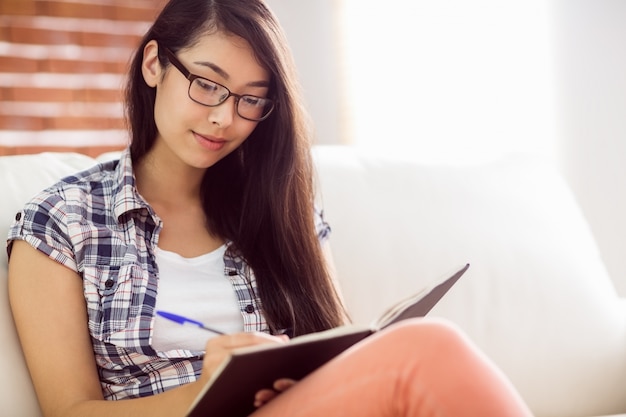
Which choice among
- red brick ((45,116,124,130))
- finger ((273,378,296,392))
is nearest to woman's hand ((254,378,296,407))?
finger ((273,378,296,392))

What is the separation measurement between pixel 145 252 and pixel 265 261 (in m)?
0.26

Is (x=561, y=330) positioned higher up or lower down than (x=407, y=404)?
lower down

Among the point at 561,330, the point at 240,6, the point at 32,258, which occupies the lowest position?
the point at 561,330

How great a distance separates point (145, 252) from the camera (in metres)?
1.56

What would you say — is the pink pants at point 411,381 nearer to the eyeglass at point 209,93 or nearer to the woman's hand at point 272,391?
the woman's hand at point 272,391

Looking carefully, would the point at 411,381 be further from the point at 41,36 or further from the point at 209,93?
the point at 41,36

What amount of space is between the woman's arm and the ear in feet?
1.35

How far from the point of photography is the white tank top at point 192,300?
1.52 metres

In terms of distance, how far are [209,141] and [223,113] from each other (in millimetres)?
69

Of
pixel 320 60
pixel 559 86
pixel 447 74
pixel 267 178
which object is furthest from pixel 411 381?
pixel 320 60

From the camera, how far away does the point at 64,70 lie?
145 inches

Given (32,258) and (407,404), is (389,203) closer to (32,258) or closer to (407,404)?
(32,258)

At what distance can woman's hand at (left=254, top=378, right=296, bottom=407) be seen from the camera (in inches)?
45.3

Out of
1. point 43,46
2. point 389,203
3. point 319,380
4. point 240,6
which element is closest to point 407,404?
point 319,380
